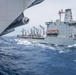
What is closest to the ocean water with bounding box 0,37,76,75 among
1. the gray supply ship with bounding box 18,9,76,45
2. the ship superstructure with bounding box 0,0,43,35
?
the ship superstructure with bounding box 0,0,43,35

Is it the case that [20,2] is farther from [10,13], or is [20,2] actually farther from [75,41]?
[75,41]

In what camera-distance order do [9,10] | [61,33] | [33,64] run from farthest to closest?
1. [61,33]
2. [33,64]
3. [9,10]

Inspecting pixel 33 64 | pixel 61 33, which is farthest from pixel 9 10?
pixel 61 33

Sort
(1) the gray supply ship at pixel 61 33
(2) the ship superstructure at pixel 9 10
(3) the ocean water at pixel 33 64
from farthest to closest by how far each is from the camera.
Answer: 1. (1) the gray supply ship at pixel 61 33
2. (3) the ocean water at pixel 33 64
3. (2) the ship superstructure at pixel 9 10

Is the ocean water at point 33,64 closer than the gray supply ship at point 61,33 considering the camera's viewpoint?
Yes

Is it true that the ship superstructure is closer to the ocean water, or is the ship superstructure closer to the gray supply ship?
the ocean water

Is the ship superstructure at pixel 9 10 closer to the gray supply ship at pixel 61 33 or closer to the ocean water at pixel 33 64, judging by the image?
the ocean water at pixel 33 64

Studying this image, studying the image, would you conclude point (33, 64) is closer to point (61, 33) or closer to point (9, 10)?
point (9, 10)

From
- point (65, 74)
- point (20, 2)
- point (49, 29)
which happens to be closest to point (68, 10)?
point (49, 29)

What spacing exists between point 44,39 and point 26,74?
5581 cm

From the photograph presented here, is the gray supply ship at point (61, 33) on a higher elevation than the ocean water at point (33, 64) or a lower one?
higher

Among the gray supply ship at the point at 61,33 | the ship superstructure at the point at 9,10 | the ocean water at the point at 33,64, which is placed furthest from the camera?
the gray supply ship at the point at 61,33

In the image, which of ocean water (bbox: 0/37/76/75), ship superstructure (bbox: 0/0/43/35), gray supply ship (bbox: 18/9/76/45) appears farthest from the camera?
gray supply ship (bbox: 18/9/76/45)

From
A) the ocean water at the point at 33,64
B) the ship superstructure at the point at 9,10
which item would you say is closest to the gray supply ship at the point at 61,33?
the ocean water at the point at 33,64
